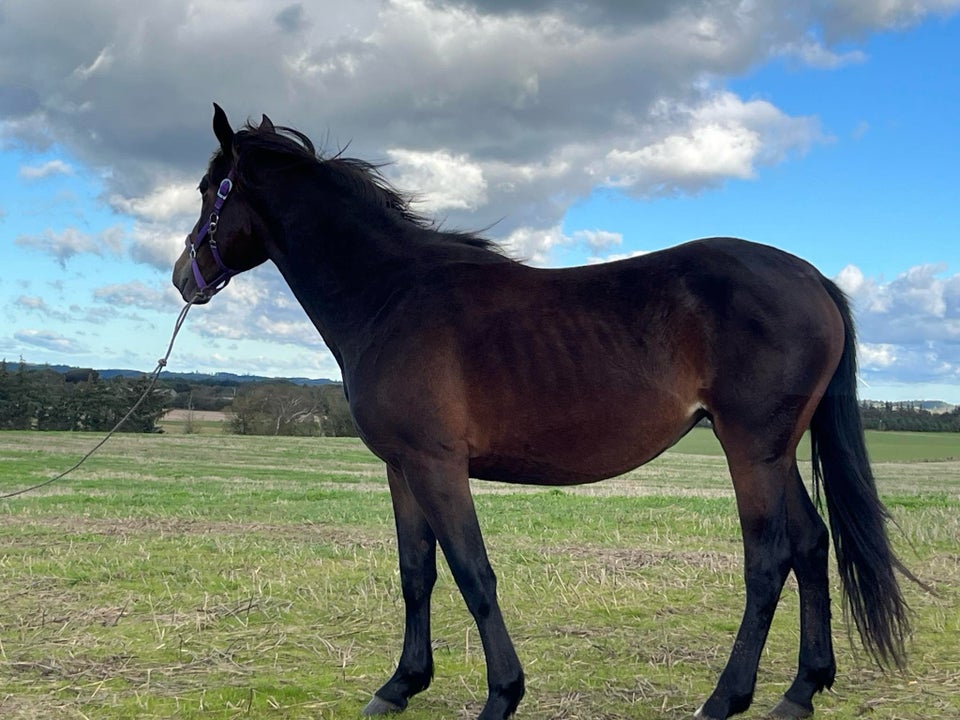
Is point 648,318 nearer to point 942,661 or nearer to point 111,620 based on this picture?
point 942,661

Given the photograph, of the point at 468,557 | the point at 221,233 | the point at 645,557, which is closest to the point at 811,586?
the point at 468,557

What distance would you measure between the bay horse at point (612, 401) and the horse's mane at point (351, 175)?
0.24 meters

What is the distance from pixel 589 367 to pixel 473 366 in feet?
2.01

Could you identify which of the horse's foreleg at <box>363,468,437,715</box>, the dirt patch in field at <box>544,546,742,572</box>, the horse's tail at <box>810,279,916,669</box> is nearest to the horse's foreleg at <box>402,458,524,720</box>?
the horse's foreleg at <box>363,468,437,715</box>

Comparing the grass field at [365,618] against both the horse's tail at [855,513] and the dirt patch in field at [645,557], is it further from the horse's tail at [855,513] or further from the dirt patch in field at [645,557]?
the horse's tail at [855,513]

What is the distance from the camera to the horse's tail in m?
4.81

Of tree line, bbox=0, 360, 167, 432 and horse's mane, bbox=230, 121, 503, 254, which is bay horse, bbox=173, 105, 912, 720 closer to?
horse's mane, bbox=230, 121, 503, 254

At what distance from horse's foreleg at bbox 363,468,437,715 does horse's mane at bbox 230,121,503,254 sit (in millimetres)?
1531

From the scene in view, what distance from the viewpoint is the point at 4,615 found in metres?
6.39

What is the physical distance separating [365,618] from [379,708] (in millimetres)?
1832

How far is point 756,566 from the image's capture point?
4320 millimetres

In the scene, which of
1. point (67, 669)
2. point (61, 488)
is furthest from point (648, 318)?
point (61, 488)

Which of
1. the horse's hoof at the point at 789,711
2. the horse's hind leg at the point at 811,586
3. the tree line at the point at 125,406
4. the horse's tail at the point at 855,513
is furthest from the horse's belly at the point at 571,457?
the tree line at the point at 125,406

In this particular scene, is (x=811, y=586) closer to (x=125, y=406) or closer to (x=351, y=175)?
(x=351, y=175)
